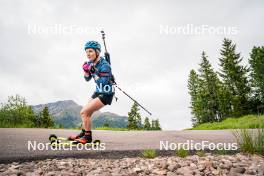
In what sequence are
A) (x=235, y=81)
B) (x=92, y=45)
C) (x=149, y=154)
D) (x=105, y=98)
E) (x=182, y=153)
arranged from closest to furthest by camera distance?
(x=149, y=154)
(x=182, y=153)
(x=105, y=98)
(x=92, y=45)
(x=235, y=81)

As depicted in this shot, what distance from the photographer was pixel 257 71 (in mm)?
42562

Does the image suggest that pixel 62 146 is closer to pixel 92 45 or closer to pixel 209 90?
pixel 92 45

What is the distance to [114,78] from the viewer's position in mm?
5254

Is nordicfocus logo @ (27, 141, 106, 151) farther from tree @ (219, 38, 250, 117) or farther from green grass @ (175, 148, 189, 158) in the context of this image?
tree @ (219, 38, 250, 117)

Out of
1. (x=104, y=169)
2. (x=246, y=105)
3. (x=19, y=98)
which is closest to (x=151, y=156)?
(x=104, y=169)

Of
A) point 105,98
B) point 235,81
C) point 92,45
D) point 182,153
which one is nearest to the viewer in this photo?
point 182,153

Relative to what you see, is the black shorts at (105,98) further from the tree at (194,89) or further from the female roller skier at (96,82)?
the tree at (194,89)

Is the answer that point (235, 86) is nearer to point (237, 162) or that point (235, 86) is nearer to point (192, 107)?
point (192, 107)

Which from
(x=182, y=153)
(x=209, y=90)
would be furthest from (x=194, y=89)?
(x=182, y=153)

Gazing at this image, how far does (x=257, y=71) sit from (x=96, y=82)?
1694 inches

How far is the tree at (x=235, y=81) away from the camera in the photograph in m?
38.8

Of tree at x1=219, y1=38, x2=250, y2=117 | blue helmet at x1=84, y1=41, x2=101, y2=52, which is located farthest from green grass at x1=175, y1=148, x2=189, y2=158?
tree at x1=219, y1=38, x2=250, y2=117

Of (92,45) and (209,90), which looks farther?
(209,90)

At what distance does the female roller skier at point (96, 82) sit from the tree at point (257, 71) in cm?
4036
